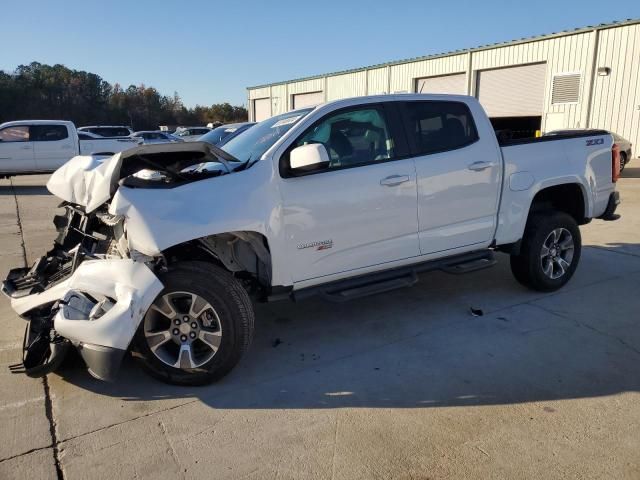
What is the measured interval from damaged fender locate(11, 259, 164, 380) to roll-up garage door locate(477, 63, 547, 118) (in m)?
22.2

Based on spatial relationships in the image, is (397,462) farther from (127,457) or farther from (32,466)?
(32,466)

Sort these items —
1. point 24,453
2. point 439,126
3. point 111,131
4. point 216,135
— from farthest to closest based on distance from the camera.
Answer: point 111,131
point 216,135
point 439,126
point 24,453

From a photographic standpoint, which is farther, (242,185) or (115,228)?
(115,228)

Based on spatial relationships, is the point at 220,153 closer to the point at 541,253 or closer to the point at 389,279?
the point at 389,279

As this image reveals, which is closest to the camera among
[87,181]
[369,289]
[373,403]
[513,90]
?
[373,403]

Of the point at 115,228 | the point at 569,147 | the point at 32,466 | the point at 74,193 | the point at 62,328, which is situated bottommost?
the point at 32,466

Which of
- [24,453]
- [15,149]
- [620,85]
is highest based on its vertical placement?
[620,85]

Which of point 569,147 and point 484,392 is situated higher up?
point 569,147

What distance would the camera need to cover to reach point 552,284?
5367 mm

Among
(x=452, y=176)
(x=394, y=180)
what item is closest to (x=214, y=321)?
(x=394, y=180)

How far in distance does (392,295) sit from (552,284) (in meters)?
1.64

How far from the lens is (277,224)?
383 centimetres

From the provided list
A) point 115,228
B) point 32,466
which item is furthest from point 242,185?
point 32,466

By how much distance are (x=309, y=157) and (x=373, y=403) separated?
1.74m
